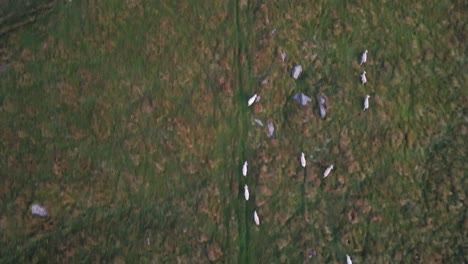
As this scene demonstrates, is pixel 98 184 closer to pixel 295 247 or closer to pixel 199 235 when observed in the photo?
pixel 199 235

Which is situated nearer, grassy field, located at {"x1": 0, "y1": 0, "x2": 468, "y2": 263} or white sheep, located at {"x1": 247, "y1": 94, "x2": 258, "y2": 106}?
grassy field, located at {"x1": 0, "y1": 0, "x2": 468, "y2": 263}

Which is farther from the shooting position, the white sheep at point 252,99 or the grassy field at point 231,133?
the white sheep at point 252,99

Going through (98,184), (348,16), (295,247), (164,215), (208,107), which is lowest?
(295,247)

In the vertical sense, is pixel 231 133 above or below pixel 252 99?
below

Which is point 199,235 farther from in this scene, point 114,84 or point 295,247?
point 114,84

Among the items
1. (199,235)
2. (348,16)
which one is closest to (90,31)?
(199,235)

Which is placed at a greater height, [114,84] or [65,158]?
[114,84]

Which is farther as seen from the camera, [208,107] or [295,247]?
[208,107]
